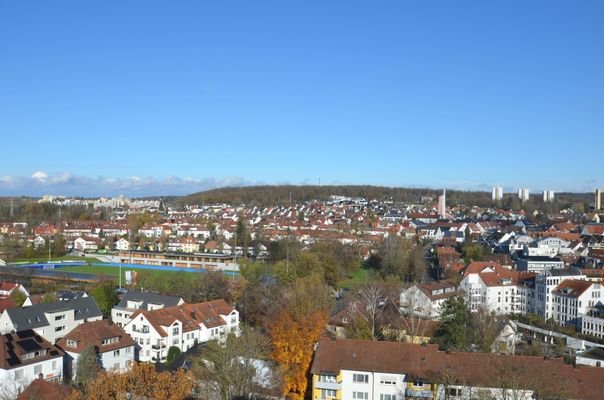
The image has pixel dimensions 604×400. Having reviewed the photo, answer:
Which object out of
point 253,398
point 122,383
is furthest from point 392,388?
point 122,383

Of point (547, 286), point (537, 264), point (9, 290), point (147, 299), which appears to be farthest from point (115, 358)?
point (537, 264)

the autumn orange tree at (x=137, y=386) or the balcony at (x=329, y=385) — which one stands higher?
the autumn orange tree at (x=137, y=386)

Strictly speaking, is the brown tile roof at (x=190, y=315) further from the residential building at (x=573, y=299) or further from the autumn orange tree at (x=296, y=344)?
the residential building at (x=573, y=299)

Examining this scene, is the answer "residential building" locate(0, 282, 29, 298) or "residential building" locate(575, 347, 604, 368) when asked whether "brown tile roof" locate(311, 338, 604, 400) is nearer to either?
"residential building" locate(575, 347, 604, 368)

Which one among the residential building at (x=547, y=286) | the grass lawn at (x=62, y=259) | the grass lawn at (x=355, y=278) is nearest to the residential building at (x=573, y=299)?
the residential building at (x=547, y=286)

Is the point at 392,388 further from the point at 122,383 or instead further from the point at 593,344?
the point at 593,344
